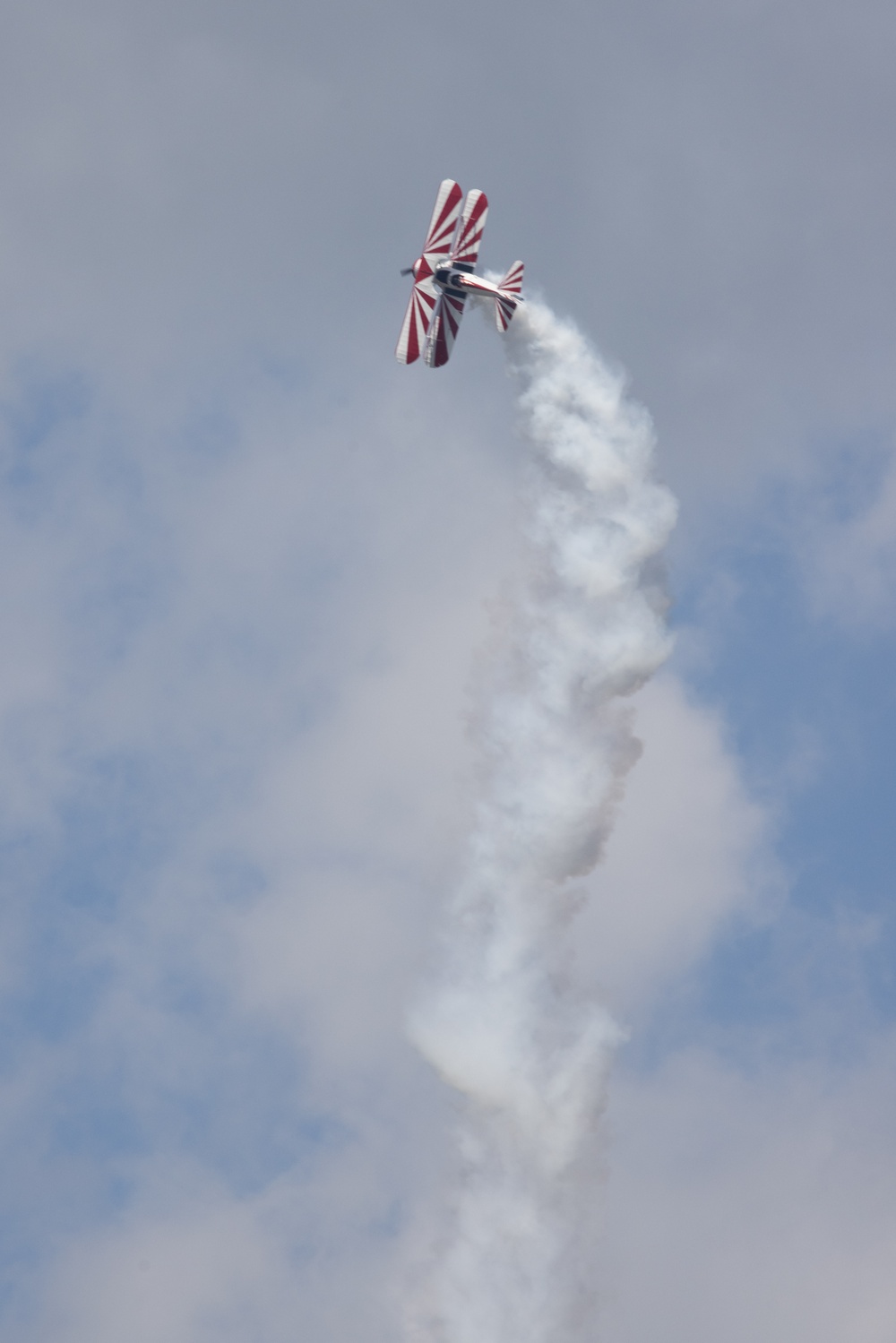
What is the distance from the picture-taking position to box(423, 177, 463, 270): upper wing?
11650 centimetres

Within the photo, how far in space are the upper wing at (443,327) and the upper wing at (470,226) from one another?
161cm

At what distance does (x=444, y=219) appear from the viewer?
383 feet

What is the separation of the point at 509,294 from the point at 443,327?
8.73 feet

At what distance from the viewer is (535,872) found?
124m

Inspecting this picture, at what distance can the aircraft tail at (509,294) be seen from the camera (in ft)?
388

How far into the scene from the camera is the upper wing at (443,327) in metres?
118

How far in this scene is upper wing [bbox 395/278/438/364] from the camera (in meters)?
117

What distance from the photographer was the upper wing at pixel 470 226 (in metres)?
117

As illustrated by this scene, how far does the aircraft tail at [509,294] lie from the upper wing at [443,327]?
4.41 ft

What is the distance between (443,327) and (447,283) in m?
1.62

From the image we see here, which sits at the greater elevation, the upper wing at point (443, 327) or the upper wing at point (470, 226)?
the upper wing at point (470, 226)

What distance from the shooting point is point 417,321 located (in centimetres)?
11762

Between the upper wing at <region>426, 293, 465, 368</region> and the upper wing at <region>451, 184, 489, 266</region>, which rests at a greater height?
the upper wing at <region>451, 184, 489, 266</region>

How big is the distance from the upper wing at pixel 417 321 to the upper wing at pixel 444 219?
895mm
